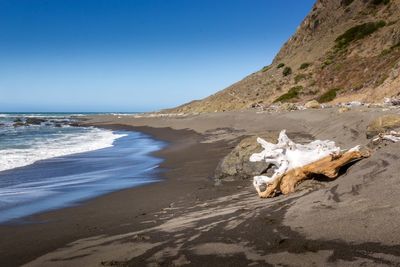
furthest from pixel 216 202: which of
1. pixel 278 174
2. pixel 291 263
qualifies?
pixel 291 263

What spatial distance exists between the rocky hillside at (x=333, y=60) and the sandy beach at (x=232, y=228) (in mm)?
20719

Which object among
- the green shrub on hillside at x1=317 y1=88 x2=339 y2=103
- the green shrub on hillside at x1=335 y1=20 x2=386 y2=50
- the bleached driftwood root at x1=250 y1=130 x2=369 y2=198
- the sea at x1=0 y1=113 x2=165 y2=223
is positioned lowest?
the sea at x1=0 y1=113 x2=165 y2=223

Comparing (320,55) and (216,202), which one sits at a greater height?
(320,55)

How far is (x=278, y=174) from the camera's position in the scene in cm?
743

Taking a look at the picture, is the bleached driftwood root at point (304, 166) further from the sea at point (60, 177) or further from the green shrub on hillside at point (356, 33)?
the green shrub on hillside at point (356, 33)

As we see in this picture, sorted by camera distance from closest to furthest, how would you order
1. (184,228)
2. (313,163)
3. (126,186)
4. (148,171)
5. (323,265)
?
(323,265) → (184,228) → (313,163) → (126,186) → (148,171)

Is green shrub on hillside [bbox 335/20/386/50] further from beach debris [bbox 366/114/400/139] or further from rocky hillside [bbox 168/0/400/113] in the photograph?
beach debris [bbox 366/114/400/139]

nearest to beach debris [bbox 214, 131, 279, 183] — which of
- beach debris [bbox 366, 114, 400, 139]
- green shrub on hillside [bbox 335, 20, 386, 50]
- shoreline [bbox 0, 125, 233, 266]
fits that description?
shoreline [bbox 0, 125, 233, 266]

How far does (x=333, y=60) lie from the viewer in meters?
47.2

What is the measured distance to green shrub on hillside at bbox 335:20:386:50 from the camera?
47219mm

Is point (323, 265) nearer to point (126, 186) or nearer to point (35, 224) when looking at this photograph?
point (35, 224)

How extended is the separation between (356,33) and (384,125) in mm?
43542

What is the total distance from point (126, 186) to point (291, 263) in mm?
8434

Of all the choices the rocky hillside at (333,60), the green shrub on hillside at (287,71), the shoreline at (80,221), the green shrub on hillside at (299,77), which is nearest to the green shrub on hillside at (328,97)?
the rocky hillside at (333,60)
